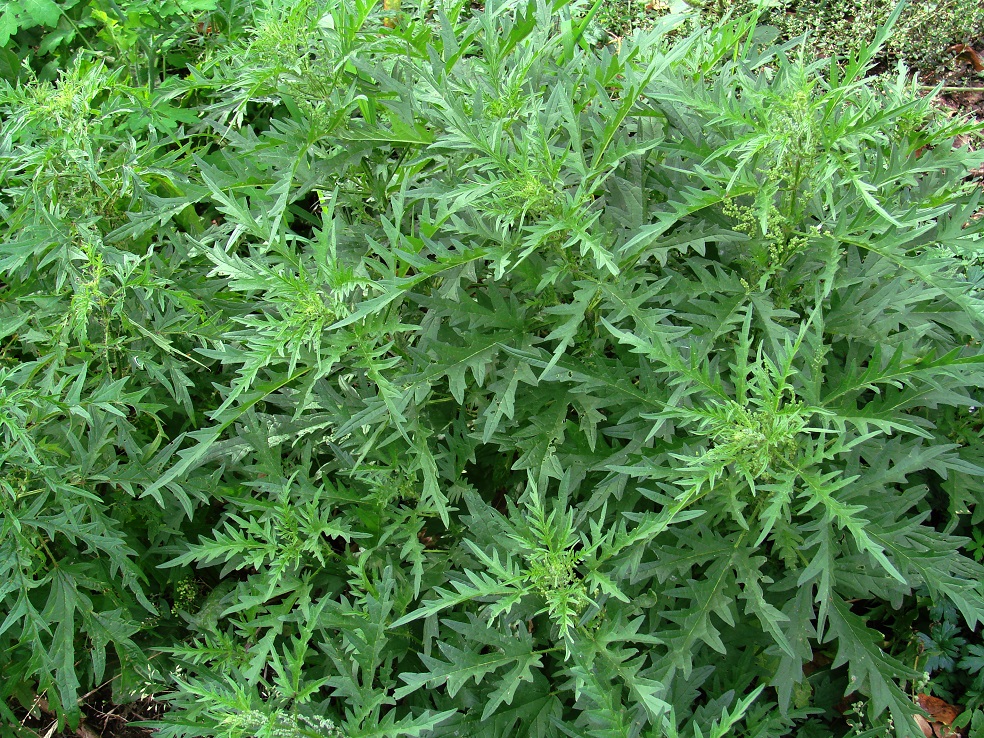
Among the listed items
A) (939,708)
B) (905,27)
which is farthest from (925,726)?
(905,27)

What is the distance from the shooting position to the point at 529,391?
7.98ft

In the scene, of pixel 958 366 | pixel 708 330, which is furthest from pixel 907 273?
pixel 708 330

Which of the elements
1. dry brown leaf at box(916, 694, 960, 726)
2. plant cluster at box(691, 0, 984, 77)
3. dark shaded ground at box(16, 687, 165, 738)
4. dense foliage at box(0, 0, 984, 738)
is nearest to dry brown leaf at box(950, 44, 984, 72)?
plant cluster at box(691, 0, 984, 77)

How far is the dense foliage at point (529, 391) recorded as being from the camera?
80.4 inches

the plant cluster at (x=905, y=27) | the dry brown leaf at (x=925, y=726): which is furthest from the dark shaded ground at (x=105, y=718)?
the plant cluster at (x=905, y=27)

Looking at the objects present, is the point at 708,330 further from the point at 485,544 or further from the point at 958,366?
the point at 485,544

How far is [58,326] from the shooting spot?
257 cm

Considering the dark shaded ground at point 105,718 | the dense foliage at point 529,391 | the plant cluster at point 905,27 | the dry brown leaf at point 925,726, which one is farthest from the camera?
the plant cluster at point 905,27

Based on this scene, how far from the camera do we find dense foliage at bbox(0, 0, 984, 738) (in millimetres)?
2041

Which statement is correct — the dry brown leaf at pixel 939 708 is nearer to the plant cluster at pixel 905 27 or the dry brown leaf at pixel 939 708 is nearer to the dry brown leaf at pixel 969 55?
the plant cluster at pixel 905 27

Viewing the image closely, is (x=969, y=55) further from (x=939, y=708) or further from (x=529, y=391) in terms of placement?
(x=529, y=391)

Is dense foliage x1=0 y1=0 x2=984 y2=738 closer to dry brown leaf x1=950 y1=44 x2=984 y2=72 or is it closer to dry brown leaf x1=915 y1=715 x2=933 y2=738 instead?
dry brown leaf x1=915 y1=715 x2=933 y2=738

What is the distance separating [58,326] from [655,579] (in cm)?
203

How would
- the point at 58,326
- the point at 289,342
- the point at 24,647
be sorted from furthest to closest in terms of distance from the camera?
the point at 24,647 < the point at 58,326 < the point at 289,342
